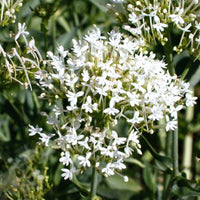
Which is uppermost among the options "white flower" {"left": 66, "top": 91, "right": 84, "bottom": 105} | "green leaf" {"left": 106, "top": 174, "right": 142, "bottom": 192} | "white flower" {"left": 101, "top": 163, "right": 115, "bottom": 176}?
"white flower" {"left": 66, "top": 91, "right": 84, "bottom": 105}

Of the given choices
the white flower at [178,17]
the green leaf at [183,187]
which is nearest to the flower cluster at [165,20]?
the white flower at [178,17]

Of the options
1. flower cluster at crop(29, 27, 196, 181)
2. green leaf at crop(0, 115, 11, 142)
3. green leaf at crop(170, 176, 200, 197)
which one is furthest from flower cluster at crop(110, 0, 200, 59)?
green leaf at crop(0, 115, 11, 142)

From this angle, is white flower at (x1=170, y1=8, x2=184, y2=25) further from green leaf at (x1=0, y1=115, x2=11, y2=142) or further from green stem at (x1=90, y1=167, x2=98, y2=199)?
green leaf at (x1=0, y1=115, x2=11, y2=142)

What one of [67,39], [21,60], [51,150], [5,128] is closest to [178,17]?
[21,60]

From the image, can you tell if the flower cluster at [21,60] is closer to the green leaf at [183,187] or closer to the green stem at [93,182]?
the green stem at [93,182]

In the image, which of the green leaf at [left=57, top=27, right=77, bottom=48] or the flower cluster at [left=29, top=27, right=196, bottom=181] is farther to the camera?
Result: the green leaf at [left=57, top=27, right=77, bottom=48]

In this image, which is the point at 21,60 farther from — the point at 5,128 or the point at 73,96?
the point at 5,128

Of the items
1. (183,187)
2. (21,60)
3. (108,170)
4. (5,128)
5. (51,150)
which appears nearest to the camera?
(108,170)
